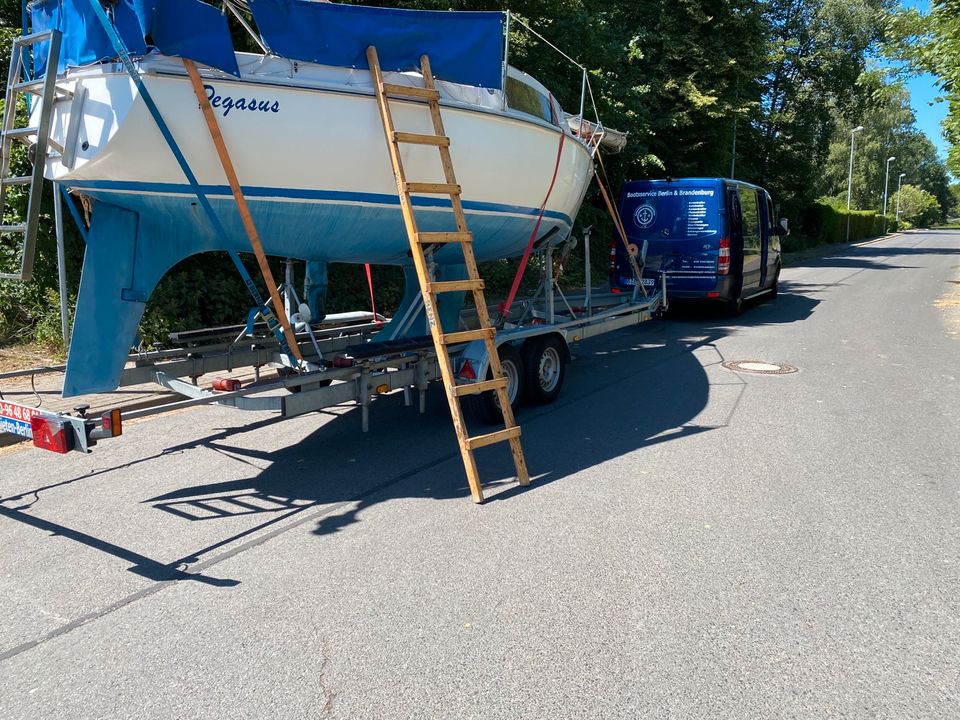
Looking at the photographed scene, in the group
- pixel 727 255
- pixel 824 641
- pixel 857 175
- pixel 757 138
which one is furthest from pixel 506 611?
pixel 857 175

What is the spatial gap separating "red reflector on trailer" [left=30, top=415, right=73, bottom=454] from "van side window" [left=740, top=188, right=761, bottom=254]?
11360 mm

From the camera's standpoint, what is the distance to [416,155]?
5.99 metres

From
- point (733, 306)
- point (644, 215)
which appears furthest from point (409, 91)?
point (733, 306)

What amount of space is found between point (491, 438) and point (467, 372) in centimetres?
102

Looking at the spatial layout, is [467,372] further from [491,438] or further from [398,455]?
[491,438]

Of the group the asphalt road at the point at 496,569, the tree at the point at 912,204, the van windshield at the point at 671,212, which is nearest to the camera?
the asphalt road at the point at 496,569

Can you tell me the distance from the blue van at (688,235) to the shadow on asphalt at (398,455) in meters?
3.51

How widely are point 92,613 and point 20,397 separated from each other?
156 inches

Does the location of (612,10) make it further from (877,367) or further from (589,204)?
(877,367)

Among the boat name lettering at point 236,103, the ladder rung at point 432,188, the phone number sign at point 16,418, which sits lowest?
the phone number sign at point 16,418

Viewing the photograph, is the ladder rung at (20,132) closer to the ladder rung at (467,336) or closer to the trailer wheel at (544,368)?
the ladder rung at (467,336)

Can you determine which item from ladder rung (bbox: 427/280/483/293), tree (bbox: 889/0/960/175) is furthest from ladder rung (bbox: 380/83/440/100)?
tree (bbox: 889/0/960/175)

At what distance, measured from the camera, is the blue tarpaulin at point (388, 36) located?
17.5ft

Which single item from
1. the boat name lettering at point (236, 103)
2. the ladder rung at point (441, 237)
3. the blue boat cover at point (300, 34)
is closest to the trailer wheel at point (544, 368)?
the ladder rung at point (441, 237)
